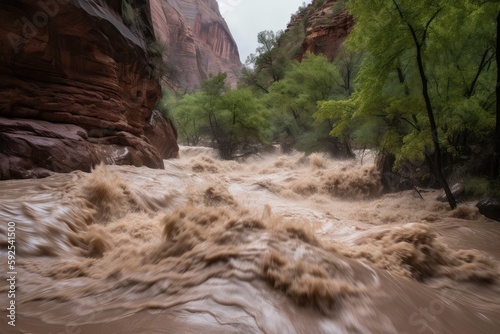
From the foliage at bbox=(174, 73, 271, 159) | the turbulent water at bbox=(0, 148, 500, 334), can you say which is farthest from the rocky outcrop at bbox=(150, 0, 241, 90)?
the turbulent water at bbox=(0, 148, 500, 334)

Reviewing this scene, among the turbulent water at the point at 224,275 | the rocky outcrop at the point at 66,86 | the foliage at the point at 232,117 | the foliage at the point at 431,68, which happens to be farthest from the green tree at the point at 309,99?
the turbulent water at the point at 224,275

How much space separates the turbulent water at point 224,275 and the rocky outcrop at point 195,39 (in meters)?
43.4

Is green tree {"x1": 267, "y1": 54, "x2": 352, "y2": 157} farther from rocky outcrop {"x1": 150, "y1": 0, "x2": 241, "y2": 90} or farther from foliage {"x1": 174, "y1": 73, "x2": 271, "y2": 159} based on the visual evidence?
rocky outcrop {"x1": 150, "y1": 0, "x2": 241, "y2": 90}

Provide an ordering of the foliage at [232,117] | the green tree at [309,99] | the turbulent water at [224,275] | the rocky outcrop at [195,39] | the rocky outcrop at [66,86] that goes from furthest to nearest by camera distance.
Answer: the rocky outcrop at [195,39] < the foliage at [232,117] < the green tree at [309,99] < the rocky outcrop at [66,86] < the turbulent water at [224,275]

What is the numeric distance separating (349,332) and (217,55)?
80.4 meters

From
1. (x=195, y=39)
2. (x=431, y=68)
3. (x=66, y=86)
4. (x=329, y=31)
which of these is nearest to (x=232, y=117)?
(x=329, y=31)

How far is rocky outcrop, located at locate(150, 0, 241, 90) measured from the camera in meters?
52.9

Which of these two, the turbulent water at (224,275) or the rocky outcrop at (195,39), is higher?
the rocky outcrop at (195,39)

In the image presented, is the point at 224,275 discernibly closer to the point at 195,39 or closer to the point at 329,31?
the point at 329,31

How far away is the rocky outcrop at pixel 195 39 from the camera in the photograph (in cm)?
5294

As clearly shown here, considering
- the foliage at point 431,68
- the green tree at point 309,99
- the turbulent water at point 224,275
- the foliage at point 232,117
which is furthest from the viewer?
the foliage at point 232,117

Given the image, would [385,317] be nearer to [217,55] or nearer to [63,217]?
[63,217]

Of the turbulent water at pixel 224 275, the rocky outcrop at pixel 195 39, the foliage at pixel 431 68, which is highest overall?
the rocky outcrop at pixel 195 39

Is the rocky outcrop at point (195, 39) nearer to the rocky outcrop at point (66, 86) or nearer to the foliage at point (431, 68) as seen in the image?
the rocky outcrop at point (66, 86)
